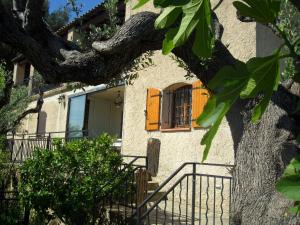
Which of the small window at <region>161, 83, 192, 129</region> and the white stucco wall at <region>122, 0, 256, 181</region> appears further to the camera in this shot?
the small window at <region>161, 83, 192, 129</region>

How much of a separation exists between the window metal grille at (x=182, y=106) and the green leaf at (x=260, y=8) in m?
9.30

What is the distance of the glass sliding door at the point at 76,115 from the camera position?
14875mm

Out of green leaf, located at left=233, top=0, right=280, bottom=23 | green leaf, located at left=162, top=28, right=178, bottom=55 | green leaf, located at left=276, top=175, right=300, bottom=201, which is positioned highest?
green leaf, located at left=233, top=0, right=280, bottom=23

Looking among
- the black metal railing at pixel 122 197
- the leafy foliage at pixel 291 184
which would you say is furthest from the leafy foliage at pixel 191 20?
the black metal railing at pixel 122 197

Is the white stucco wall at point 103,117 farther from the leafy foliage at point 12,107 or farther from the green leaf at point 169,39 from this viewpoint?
the green leaf at point 169,39

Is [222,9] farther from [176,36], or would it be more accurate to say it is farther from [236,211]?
[176,36]

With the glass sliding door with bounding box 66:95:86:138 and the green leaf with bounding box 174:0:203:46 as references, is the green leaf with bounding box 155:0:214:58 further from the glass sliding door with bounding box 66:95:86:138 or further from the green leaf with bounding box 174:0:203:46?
the glass sliding door with bounding box 66:95:86:138

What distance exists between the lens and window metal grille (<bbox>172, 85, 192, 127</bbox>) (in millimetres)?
10172

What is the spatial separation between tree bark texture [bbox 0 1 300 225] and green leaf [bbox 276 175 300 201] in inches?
62.6

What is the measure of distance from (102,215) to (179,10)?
7060mm

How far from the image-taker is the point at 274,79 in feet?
2.31

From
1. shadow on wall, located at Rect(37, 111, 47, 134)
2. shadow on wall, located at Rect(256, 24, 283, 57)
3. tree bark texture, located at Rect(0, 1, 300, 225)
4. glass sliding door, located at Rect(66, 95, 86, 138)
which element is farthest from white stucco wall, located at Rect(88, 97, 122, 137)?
tree bark texture, located at Rect(0, 1, 300, 225)

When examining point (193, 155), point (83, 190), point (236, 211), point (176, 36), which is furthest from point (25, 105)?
point (176, 36)

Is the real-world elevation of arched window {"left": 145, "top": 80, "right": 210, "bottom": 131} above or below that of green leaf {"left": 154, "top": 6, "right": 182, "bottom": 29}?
above
